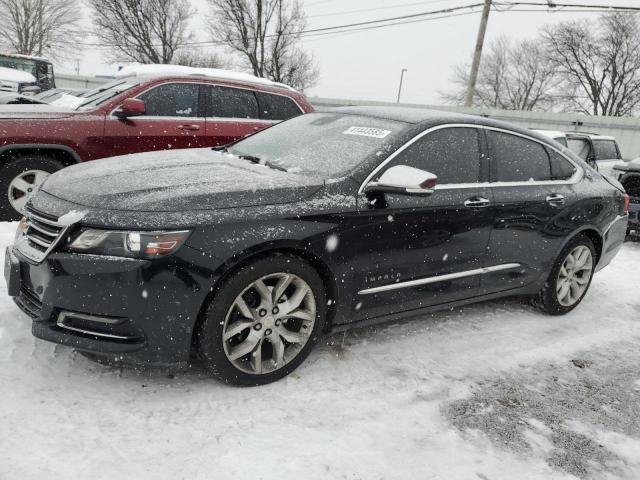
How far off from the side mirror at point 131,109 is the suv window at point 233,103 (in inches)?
36.8

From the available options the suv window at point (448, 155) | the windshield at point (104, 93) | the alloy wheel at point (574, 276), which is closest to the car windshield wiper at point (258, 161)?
the suv window at point (448, 155)

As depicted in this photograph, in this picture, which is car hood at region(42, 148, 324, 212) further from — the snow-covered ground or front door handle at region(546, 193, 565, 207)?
front door handle at region(546, 193, 565, 207)

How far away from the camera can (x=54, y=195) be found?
2.92 meters

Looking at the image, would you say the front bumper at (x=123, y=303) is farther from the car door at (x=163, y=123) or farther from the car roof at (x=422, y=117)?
the car door at (x=163, y=123)

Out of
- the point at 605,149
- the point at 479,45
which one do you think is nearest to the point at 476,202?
the point at 605,149

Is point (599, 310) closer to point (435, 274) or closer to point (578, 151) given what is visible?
point (435, 274)

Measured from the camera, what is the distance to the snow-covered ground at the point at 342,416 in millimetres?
2324

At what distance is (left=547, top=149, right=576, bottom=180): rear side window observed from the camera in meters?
4.38

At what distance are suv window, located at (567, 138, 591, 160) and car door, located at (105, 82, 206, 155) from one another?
7.46 metres

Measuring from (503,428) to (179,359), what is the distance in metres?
1.66

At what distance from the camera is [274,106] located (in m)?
6.91

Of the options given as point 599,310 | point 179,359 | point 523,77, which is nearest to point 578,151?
point 599,310

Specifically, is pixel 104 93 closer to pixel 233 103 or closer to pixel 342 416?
pixel 233 103

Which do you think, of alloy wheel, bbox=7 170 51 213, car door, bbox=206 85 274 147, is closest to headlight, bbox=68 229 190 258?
alloy wheel, bbox=7 170 51 213
